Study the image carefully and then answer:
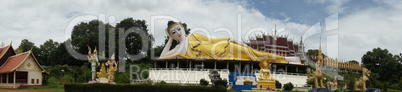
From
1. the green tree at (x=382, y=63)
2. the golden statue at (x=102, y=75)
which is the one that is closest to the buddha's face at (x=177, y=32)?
the golden statue at (x=102, y=75)

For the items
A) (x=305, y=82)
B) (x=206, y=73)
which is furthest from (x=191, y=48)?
(x=305, y=82)

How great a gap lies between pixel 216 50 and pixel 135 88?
17.5 metres

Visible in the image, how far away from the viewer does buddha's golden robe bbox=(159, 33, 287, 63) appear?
34.0 metres

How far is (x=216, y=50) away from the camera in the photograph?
34750 mm

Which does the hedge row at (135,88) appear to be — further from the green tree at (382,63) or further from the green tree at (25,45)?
the green tree at (25,45)

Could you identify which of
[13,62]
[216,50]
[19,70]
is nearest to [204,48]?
[216,50]

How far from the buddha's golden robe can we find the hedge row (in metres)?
13.9

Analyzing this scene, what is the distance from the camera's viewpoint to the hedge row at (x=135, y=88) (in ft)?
54.5

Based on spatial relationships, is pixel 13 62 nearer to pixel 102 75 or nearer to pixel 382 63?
pixel 102 75

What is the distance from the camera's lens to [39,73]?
31.4 meters

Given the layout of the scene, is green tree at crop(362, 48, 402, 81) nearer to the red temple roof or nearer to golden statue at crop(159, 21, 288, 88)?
golden statue at crop(159, 21, 288, 88)

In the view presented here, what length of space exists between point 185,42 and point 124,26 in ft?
47.0

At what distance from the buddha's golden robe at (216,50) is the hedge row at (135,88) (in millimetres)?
13918

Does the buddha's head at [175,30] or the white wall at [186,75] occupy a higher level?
the buddha's head at [175,30]
